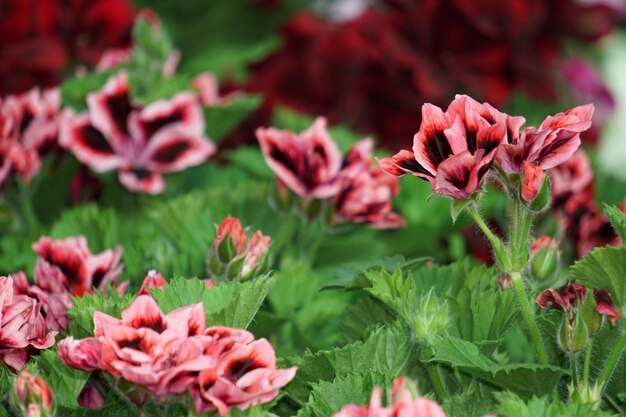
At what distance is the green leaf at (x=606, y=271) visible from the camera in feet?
2.20

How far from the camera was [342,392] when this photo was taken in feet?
2.25

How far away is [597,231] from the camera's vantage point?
3.79 ft

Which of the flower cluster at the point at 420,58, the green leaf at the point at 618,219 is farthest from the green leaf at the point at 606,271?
the flower cluster at the point at 420,58

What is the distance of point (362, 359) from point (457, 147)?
169 millimetres

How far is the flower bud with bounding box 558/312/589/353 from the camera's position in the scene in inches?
26.8

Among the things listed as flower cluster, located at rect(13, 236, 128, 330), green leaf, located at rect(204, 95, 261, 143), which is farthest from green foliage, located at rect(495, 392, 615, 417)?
green leaf, located at rect(204, 95, 261, 143)

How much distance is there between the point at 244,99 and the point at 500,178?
685 mm

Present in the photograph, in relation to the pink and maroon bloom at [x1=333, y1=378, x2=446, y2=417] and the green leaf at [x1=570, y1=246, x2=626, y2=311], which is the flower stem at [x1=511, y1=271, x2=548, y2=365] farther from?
the pink and maroon bloom at [x1=333, y1=378, x2=446, y2=417]

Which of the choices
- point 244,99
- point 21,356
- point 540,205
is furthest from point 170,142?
point 540,205

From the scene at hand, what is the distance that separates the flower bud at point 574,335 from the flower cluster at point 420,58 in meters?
0.92

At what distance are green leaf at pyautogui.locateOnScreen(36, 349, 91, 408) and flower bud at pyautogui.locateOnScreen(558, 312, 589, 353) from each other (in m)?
0.32

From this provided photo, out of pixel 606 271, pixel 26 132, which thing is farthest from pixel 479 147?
pixel 26 132

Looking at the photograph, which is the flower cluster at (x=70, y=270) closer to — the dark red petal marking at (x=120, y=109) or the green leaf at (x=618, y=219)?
the dark red petal marking at (x=120, y=109)

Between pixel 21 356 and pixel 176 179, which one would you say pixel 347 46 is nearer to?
pixel 176 179
